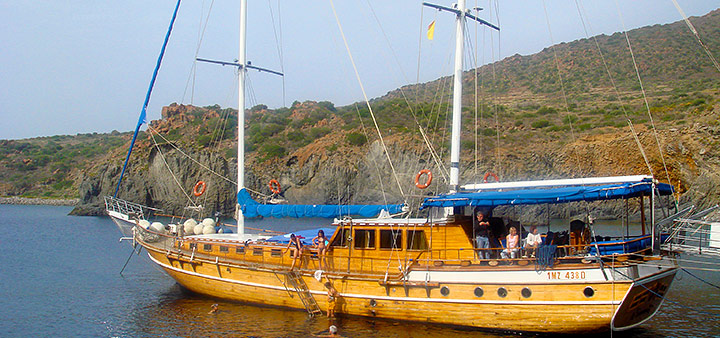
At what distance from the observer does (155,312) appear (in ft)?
61.1

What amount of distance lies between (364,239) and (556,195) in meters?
5.96

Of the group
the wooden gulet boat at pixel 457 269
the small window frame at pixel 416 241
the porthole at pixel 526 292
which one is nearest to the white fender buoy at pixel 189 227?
the wooden gulet boat at pixel 457 269

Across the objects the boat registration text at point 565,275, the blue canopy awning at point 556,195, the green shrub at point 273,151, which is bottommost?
the boat registration text at point 565,275

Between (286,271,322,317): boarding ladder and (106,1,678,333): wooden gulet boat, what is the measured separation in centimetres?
4

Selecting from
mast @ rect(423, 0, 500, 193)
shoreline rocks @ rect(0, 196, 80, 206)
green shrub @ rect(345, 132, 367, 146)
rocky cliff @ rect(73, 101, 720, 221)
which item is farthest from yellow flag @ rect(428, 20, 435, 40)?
shoreline rocks @ rect(0, 196, 80, 206)

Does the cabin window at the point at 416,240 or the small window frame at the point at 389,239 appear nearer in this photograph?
the cabin window at the point at 416,240

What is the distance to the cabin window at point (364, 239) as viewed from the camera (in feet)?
53.7

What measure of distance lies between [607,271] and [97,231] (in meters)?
45.9

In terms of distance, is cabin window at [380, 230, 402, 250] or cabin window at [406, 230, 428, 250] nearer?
cabin window at [406, 230, 428, 250]

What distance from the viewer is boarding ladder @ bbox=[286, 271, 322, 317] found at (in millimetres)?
16703

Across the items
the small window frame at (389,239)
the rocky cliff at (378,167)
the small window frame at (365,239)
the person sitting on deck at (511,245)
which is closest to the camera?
the person sitting on deck at (511,245)

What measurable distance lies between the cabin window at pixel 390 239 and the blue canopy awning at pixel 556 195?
149 cm

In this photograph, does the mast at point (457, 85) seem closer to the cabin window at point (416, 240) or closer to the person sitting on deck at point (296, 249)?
the cabin window at point (416, 240)

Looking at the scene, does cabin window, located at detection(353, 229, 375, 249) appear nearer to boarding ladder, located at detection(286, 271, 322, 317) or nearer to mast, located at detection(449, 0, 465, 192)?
boarding ladder, located at detection(286, 271, 322, 317)
